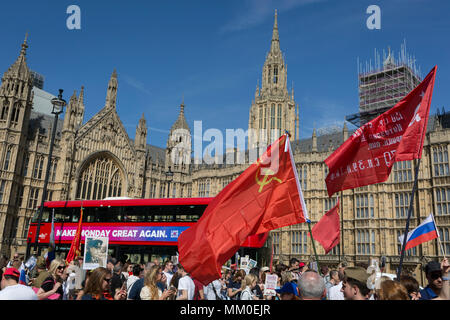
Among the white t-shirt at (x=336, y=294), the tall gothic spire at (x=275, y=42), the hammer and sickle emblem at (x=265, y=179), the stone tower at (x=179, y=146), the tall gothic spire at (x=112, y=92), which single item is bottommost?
the white t-shirt at (x=336, y=294)

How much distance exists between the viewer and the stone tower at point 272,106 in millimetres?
54875

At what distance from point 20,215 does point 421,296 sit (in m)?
40.7

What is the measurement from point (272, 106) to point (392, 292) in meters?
53.6

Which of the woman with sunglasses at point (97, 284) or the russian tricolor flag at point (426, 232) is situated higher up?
the russian tricolor flag at point (426, 232)

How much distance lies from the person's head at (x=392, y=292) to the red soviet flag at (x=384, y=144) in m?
5.06

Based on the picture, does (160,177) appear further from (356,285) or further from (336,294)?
(356,285)

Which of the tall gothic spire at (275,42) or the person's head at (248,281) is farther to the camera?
the tall gothic spire at (275,42)

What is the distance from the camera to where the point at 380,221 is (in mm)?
33875

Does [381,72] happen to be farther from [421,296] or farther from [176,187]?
[421,296]

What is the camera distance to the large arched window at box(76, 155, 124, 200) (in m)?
42.8

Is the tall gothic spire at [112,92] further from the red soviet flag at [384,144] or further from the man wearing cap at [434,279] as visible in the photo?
the man wearing cap at [434,279]

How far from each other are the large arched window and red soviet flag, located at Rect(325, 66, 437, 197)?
38.8 meters

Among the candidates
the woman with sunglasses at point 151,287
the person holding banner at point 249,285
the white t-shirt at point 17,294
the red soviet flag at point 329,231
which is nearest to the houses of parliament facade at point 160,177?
the red soviet flag at point 329,231

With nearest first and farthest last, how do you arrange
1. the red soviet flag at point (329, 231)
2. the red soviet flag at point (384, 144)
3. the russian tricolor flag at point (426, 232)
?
the red soviet flag at point (384, 144) → the russian tricolor flag at point (426, 232) → the red soviet flag at point (329, 231)
